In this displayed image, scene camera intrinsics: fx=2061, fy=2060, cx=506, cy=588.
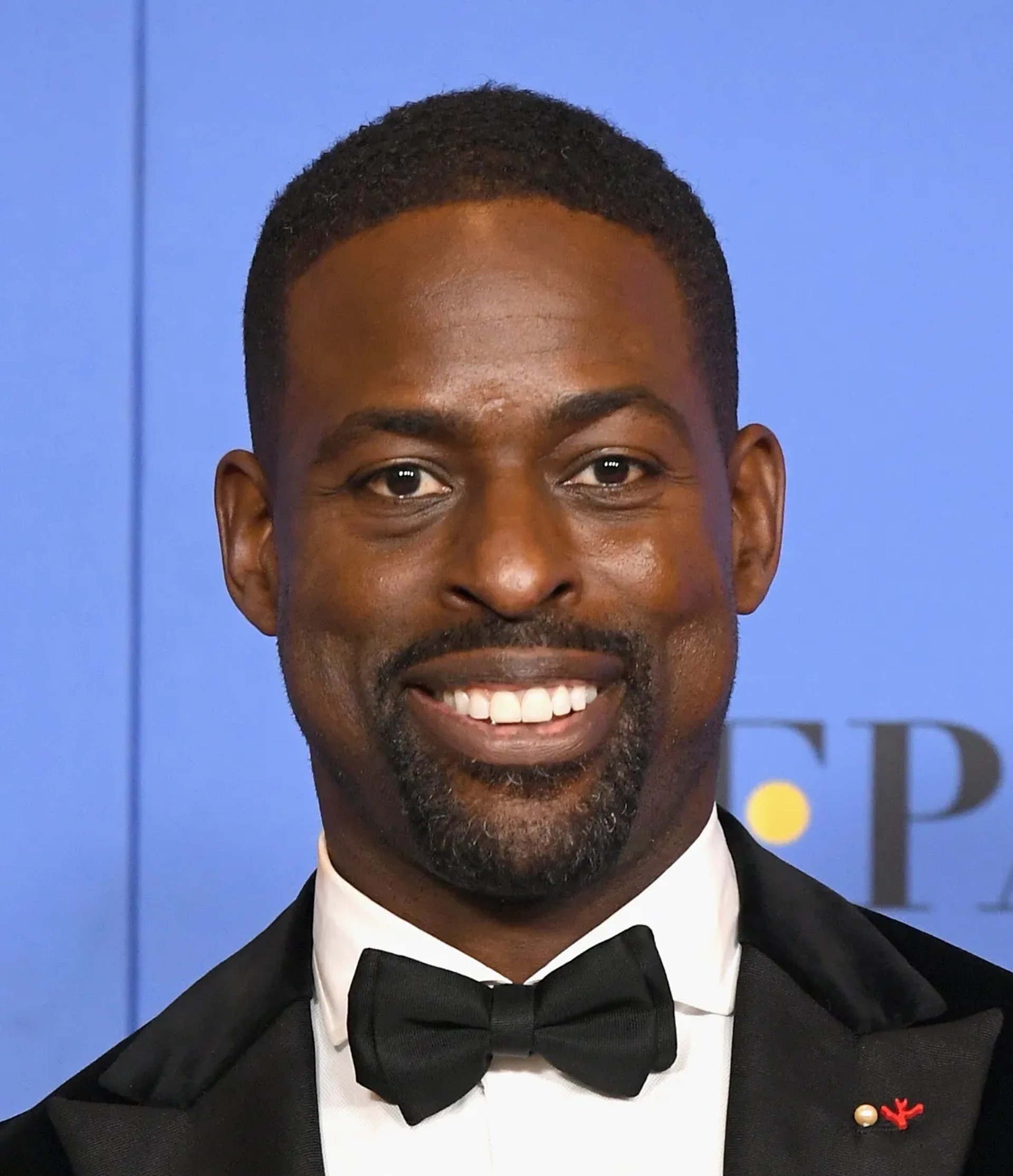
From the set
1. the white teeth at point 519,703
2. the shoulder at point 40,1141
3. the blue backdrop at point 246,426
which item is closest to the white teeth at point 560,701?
the white teeth at point 519,703

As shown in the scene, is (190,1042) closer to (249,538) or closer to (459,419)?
(249,538)

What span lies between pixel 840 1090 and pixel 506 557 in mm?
534

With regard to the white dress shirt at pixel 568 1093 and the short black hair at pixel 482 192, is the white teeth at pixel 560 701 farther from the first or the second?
the short black hair at pixel 482 192

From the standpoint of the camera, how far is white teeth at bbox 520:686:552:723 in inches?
67.1

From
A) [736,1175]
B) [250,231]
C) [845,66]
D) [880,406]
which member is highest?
[845,66]

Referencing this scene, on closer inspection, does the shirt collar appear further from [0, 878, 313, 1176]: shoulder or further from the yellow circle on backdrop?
Result: the yellow circle on backdrop

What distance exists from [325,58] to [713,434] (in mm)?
1268

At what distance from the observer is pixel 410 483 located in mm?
1755

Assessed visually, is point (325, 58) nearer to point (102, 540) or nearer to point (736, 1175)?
point (102, 540)

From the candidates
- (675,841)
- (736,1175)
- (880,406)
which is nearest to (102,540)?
(880,406)

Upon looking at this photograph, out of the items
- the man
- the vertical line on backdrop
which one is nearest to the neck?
the man

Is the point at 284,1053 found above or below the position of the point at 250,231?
below

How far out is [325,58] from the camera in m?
2.89

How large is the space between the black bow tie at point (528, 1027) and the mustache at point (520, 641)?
26cm
